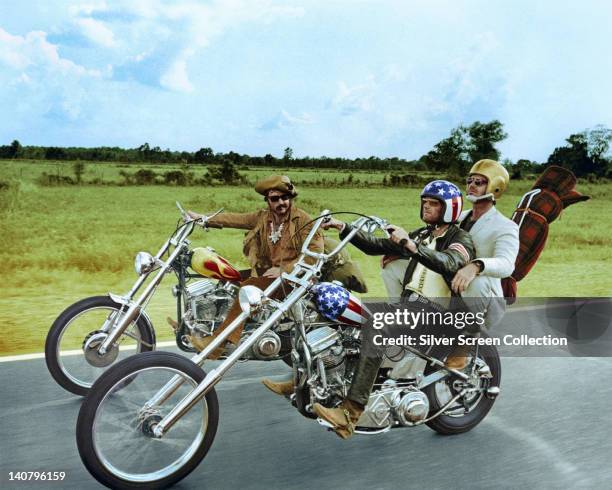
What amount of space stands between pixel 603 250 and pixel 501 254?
14.0 metres

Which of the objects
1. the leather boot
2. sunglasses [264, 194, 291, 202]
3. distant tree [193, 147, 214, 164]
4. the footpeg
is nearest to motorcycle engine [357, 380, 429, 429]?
the leather boot

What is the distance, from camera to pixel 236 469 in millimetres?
4250

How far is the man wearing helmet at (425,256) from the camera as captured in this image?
405 centimetres

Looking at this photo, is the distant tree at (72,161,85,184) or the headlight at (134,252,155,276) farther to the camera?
the distant tree at (72,161,85,184)

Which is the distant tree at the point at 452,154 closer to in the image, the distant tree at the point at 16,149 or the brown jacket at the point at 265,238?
the brown jacket at the point at 265,238

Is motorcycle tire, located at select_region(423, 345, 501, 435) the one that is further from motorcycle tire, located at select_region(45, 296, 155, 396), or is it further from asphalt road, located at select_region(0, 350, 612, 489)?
motorcycle tire, located at select_region(45, 296, 155, 396)

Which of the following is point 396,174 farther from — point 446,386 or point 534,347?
point 446,386

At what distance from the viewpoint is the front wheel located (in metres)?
3.62

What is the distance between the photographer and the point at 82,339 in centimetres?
551

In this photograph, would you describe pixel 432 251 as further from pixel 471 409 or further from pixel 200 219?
pixel 200 219

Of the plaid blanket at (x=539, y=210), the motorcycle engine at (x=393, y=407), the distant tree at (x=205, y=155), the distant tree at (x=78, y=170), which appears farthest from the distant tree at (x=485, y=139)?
the distant tree at (x=78, y=170)

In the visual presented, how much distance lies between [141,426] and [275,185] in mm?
2351

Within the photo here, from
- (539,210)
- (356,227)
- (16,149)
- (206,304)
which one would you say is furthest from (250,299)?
(16,149)

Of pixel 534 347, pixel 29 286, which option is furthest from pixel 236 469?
pixel 29 286
